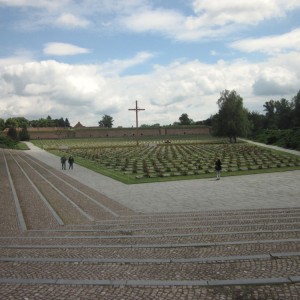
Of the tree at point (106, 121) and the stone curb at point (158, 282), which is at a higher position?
the tree at point (106, 121)

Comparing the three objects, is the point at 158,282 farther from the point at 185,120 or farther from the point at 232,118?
the point at 185,120

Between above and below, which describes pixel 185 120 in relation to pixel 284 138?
above

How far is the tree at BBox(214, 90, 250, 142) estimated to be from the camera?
75.0 meters

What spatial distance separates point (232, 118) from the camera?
75500 millimetres

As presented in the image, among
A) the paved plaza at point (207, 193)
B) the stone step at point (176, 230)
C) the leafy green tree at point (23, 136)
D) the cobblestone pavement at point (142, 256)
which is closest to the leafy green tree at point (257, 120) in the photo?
the leafy green tree at point (23, 136)

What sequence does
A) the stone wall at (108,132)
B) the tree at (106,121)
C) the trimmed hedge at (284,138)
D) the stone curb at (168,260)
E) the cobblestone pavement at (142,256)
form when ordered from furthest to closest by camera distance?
the tree at (106,121), the stone wall at (108,132), the trimmed hedge at (284,138), the stone curb at (168,260), the cobblestone pavement at (142,256)

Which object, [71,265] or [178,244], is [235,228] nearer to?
[178,244]

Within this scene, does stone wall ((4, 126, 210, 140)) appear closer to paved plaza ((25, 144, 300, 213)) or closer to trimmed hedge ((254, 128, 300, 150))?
trimmed hedge ((254, 128, 300, 150))

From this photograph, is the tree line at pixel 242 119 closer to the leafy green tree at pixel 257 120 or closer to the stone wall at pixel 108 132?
the leafy green tree at pixel 257 120

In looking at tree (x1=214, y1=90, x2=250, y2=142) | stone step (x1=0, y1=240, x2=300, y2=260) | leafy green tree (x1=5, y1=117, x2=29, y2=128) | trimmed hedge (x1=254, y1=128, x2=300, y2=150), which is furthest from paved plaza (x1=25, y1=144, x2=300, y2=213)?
leafy green tree (x1=5, y1=117, x2=29, y2=128)

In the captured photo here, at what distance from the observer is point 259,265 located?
17.9ft

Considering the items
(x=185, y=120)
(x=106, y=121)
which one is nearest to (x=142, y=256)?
(x=185, y=120)

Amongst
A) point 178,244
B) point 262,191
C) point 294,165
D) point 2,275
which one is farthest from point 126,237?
point 294,165

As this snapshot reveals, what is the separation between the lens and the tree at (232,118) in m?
75.0
